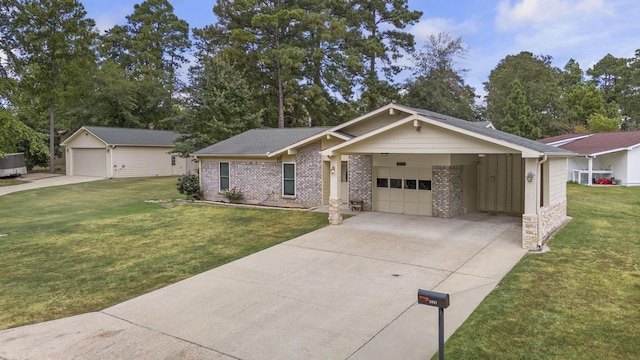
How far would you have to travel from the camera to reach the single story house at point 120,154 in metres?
30.7

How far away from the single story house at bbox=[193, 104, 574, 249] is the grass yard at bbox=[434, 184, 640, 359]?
141cm

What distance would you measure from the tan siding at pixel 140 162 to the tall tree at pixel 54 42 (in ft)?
24.5

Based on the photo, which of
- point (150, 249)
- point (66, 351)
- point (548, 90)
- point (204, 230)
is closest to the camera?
point (66, 351)

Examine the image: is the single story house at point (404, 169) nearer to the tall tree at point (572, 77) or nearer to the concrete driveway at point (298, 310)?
the concrete driveway at point (298, 310)

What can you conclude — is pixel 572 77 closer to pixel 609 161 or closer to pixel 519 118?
pixel 519 118

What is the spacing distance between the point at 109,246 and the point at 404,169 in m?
9.90

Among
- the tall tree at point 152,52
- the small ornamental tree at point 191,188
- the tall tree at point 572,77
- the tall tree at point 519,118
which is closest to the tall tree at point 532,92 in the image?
the tall tree at point 519,118

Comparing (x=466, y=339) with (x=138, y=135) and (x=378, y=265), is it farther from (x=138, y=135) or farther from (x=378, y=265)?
(x=138, y=135)

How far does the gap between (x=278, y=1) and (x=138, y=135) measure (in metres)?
16.8

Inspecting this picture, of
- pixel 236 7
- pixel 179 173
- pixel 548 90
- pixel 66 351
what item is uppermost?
pixel 236 7

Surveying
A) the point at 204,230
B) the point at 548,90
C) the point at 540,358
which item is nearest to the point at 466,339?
the point at 540,358

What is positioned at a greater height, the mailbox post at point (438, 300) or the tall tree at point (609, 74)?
the tall tree at point (609, 74)

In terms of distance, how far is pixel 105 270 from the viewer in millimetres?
8852

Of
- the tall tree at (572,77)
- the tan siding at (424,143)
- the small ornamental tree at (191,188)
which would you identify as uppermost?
the tall tree at (572,77)
